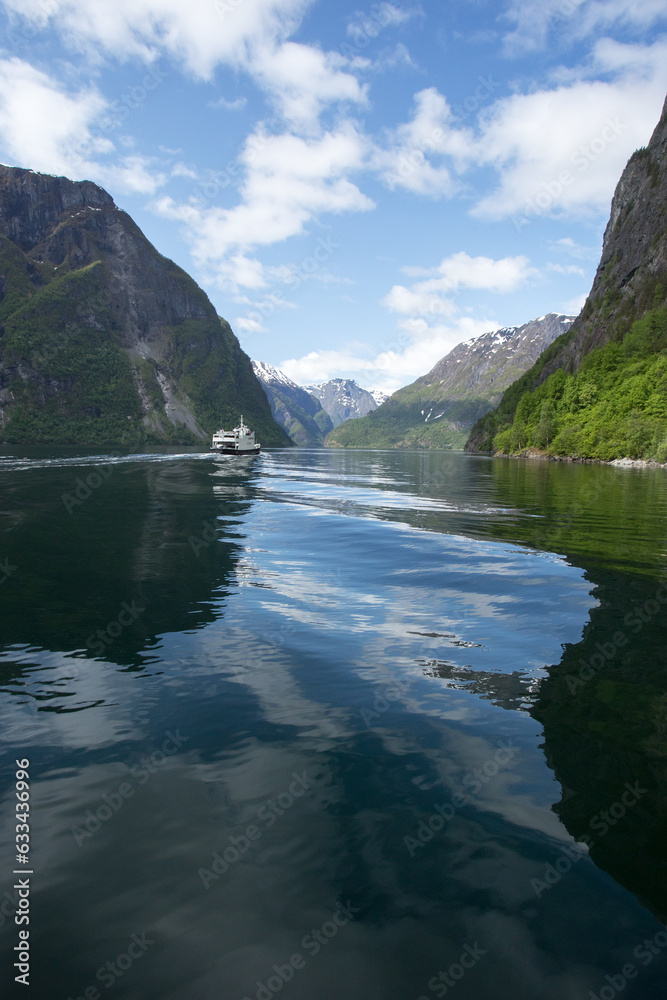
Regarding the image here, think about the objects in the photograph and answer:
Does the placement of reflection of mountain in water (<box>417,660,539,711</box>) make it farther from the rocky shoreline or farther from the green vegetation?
the green vegetation

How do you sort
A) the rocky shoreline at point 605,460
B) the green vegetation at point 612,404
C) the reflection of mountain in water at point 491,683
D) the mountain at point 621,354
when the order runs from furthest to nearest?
the mountain at point 621,354 → the green vegetation at point 612,404 → the rocky shoreline at point 605,460 → the reflection of mountain in water at point 491,683

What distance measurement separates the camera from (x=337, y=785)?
803cm

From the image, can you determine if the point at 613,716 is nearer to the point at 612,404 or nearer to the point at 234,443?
the point at 612,404

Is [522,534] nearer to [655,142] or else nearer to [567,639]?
[567,639]

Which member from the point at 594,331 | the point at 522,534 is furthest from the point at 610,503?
the point at 594,331

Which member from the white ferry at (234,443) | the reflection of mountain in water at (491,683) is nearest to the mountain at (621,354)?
the white ferry at (234,443)

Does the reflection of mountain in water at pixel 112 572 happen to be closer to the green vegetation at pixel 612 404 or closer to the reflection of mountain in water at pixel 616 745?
the reflection of mountain in water at pixel 616 745

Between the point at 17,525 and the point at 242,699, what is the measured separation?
26.9 metres

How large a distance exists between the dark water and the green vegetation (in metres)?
102

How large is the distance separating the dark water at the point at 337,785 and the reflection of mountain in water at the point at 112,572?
0.17 metres

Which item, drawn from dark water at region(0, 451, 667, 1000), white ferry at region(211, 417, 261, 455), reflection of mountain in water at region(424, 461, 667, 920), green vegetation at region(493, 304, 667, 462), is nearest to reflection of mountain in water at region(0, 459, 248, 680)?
dark water at region(0, 451, 667, 1000)

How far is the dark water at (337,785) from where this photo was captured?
525 cm

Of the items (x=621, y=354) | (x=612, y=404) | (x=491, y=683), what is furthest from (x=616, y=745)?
(x=621, y=354)

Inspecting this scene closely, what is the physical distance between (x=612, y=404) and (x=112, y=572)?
13591cm
